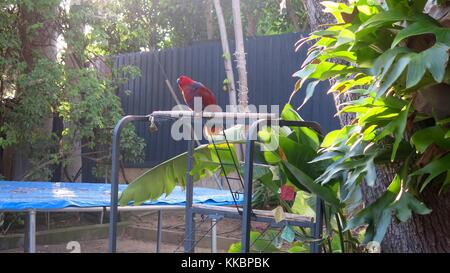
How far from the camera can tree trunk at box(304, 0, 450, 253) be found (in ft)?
7.29

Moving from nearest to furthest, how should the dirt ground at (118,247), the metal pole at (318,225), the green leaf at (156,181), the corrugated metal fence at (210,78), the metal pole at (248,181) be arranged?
the metal pole at (248,181)
the metal pole at (318,225)
the green leaf at (156,181)
the corrugated metal fence at (210,78)
the dirt ground at (118,247)

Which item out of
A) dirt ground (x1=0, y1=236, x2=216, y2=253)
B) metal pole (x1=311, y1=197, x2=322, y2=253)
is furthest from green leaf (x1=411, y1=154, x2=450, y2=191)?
dirt ground (x1=0, y1=236, x2=216, y2=253)

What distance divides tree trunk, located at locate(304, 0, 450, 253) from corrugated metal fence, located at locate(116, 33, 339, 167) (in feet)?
14.0

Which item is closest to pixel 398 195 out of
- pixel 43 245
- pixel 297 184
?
pixel 297 184

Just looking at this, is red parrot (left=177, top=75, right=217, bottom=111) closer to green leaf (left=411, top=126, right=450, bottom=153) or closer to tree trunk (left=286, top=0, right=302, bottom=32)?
green leaf (left=411, top=126, right=450, bottom=153)

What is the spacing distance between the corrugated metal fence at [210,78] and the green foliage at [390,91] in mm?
4754

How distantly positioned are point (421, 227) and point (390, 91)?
0.66m

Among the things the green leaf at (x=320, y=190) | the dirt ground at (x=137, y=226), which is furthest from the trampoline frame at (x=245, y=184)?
the dirt ground at (x=137, y=226)

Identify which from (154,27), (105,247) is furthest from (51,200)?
(154,27)

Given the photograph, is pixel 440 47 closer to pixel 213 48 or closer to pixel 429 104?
pixel 429 104

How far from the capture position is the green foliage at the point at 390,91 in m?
1.74

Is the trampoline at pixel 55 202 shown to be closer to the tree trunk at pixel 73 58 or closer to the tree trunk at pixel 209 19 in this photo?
the tree trunk at pixel 73 58

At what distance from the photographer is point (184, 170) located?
12.1ft
